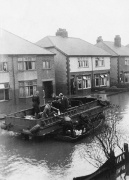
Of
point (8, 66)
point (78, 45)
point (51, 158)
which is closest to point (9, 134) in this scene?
point (51, 158)

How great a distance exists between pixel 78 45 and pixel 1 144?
89.7ft

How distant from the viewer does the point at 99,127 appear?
1462 cm

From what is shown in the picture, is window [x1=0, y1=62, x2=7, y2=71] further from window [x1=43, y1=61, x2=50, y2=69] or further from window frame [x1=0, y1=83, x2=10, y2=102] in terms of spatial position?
window [x1=43, y1=61, x2=50, y2=69]

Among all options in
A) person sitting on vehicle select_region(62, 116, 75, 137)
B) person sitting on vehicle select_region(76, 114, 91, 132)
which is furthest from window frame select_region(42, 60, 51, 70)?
person sitting on vehicle select_region(62, 116, 75, 137)

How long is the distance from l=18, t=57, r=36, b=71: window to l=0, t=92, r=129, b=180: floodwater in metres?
14.5

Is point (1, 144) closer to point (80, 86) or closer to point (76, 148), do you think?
point (76, 148)

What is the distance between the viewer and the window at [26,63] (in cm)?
2728

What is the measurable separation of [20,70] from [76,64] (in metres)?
9.81

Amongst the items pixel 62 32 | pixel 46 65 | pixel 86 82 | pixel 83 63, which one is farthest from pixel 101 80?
pixel 46 65

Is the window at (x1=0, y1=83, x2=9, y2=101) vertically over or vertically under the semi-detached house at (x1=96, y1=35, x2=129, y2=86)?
under

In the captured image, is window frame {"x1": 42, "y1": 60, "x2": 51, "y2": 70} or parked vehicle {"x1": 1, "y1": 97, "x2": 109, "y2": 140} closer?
parked vehicle {"x1": 1, "y1": 97, "x2": 109, "y2": 140}

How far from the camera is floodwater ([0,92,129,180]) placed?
8.95 m

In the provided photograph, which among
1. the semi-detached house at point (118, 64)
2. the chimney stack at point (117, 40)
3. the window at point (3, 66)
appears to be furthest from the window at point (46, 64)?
the chimney stack at point (117, 40)

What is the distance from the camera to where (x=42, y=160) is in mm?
10312
